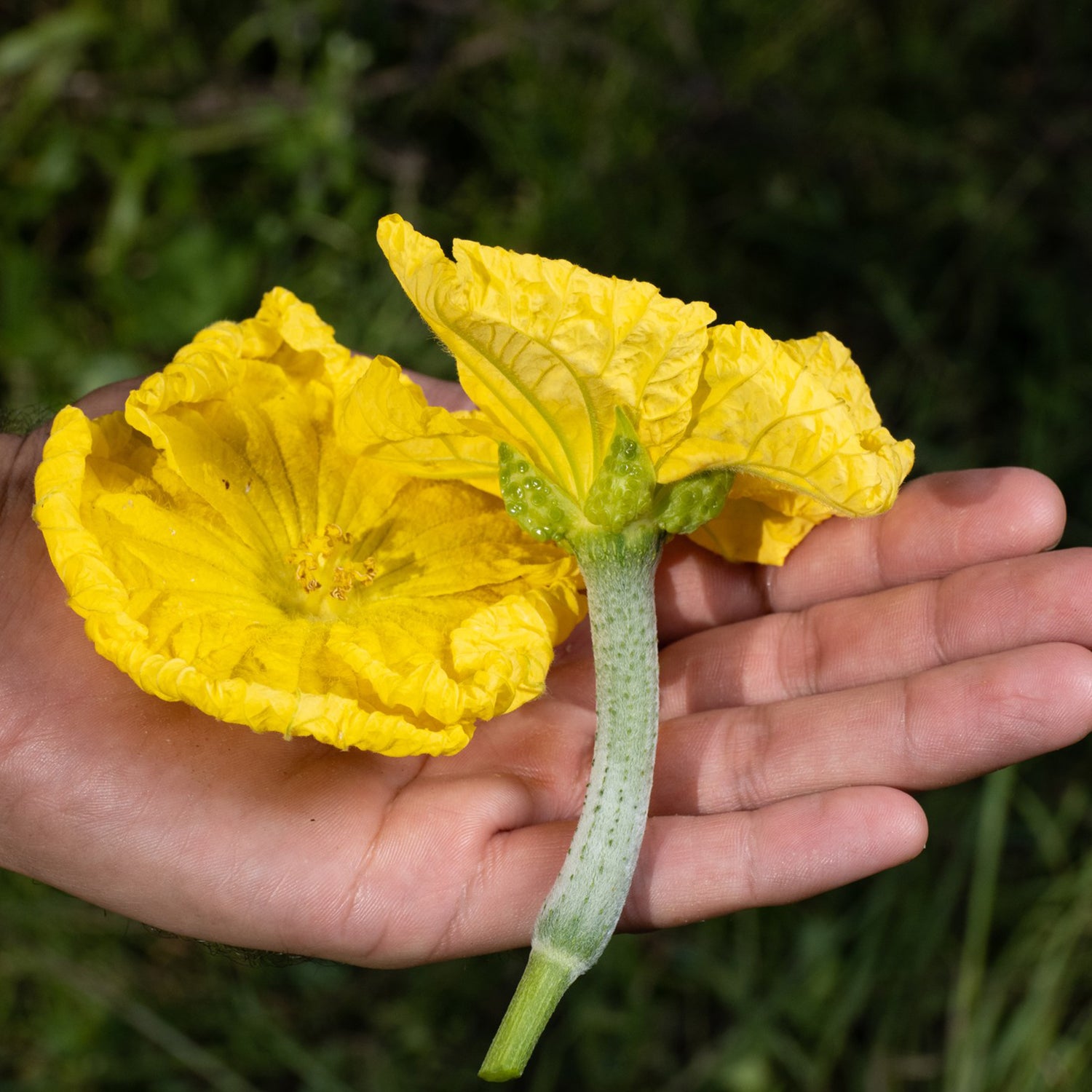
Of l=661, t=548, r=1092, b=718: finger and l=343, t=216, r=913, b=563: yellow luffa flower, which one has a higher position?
l=343, t=216, r=913, b=563: yellow luffa flower

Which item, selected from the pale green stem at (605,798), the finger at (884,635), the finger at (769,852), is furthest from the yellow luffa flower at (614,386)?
the finger at (769,852)

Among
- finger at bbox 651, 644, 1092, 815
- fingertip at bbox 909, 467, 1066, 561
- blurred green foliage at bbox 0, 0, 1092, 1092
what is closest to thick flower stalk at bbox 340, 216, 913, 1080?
finger at bbox 651, 644, 1092, 815

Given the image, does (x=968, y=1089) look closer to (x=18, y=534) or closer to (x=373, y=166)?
(x=18, y=534)

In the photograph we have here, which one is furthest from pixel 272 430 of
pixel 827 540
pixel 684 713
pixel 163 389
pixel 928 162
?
pixel 928 162

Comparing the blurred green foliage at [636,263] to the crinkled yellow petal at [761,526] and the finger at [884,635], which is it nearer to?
the finger at [884,635]

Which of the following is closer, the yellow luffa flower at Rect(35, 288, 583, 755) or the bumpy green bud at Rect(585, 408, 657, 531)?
the yellow luffa flower at Rect(35, 288, 583, 755)

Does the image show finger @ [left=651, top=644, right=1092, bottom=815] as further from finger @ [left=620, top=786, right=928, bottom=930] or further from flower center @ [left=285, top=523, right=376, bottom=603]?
flower center @ [left=285, top=523, right=376, bottom=603]
